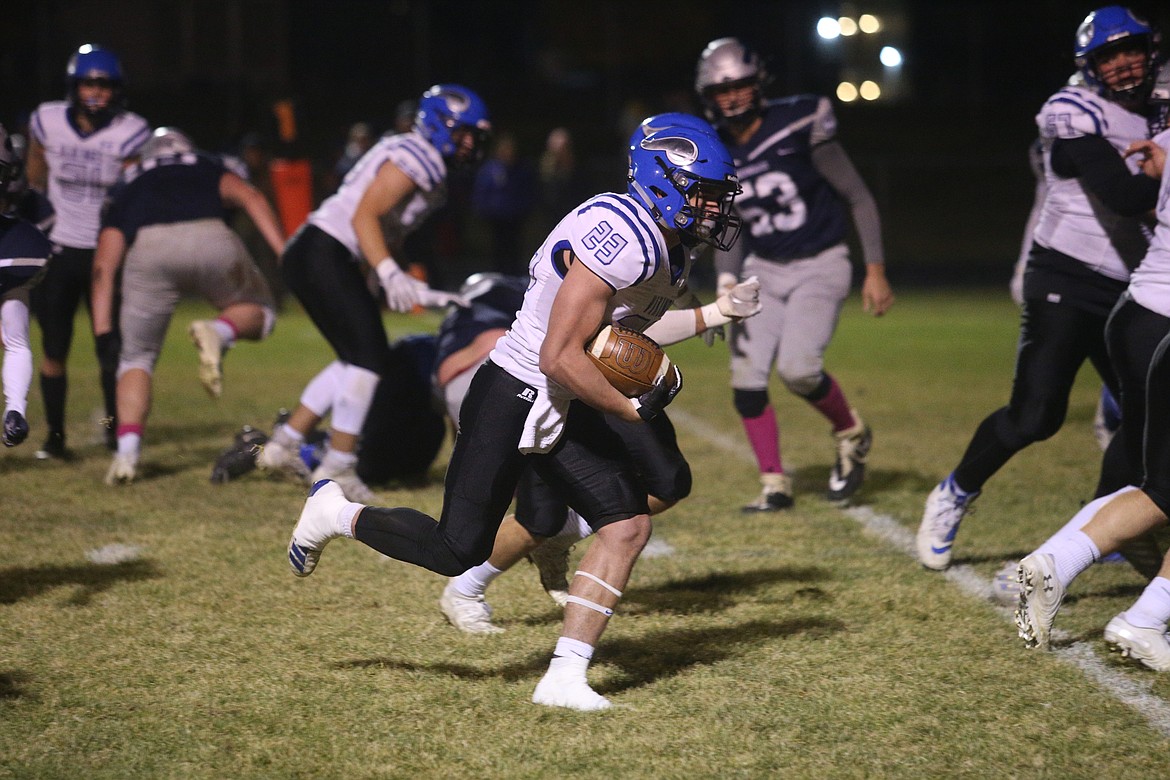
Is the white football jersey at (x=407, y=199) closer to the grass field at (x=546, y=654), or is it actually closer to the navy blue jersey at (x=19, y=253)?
the grass field at (x=546, y=654)

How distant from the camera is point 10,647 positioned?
152 inches

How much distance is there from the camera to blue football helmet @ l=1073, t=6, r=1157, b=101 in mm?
4219

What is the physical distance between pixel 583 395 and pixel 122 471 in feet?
11.9

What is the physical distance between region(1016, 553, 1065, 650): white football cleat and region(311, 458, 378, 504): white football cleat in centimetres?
301

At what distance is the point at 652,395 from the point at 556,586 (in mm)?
1219

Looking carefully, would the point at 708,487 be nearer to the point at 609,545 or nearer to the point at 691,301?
the point at 691,301

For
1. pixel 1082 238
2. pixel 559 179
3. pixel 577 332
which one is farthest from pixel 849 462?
pixel 559 179

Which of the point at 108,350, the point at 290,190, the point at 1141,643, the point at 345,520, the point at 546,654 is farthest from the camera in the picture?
the point at 290,190

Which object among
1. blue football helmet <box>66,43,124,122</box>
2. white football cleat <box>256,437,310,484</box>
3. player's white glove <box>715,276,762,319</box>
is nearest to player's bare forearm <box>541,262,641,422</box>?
player's white glove <box>715,276,762,319</box>

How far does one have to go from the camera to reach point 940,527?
185 inches

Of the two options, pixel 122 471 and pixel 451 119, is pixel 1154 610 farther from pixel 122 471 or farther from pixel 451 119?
pixel 122 471

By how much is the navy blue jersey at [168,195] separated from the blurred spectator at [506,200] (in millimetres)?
9298

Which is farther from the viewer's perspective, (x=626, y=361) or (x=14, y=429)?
(x=14, y=429)

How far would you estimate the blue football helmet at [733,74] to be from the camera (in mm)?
5512
